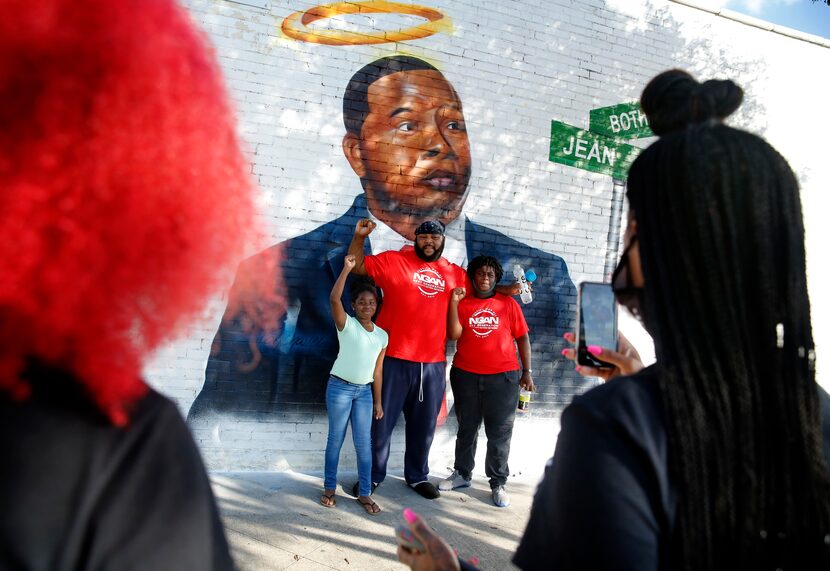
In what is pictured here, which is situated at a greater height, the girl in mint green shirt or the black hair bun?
the black hair bun

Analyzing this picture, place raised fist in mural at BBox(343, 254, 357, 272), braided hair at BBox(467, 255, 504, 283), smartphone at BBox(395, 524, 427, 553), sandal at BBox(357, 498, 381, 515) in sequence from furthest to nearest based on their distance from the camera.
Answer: braided hair at BBox(467, 255, 504, 283)
raised fist in mural at BBox(343, 254, 357, 272)
sandal at BBox(357, 498, 381, 515)
smartphone at BBox(395, 524, 427, 553)

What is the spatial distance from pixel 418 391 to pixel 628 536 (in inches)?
165

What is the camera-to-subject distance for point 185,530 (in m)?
0.73

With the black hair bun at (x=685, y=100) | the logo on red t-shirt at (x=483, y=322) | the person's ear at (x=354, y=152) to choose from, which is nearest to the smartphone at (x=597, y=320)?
the black hair bun at (x=685, y=100)

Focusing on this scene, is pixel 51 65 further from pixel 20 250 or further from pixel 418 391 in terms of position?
pixel 418 391

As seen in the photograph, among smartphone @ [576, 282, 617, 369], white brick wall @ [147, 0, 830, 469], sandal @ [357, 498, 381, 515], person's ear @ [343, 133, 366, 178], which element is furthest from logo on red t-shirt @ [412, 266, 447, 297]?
smartphone @ [576, 282, 617, 369]

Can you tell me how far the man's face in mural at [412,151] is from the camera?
5.44 metres

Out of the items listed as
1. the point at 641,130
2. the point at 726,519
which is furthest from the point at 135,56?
the point at 641,130

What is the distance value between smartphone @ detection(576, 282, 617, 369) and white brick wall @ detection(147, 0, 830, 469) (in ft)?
12.2

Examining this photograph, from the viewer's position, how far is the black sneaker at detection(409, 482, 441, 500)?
4.96m

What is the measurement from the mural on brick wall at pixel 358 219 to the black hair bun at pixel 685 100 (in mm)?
3907

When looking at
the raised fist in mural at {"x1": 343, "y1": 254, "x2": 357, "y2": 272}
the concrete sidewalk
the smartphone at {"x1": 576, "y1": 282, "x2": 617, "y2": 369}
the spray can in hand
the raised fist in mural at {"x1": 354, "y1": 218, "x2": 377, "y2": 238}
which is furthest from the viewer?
the spray can in hand

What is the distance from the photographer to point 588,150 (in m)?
6.20

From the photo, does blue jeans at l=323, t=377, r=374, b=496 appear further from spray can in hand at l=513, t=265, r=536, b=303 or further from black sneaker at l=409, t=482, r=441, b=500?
spray can in hand at l=513, t=265, r=536, b=303
